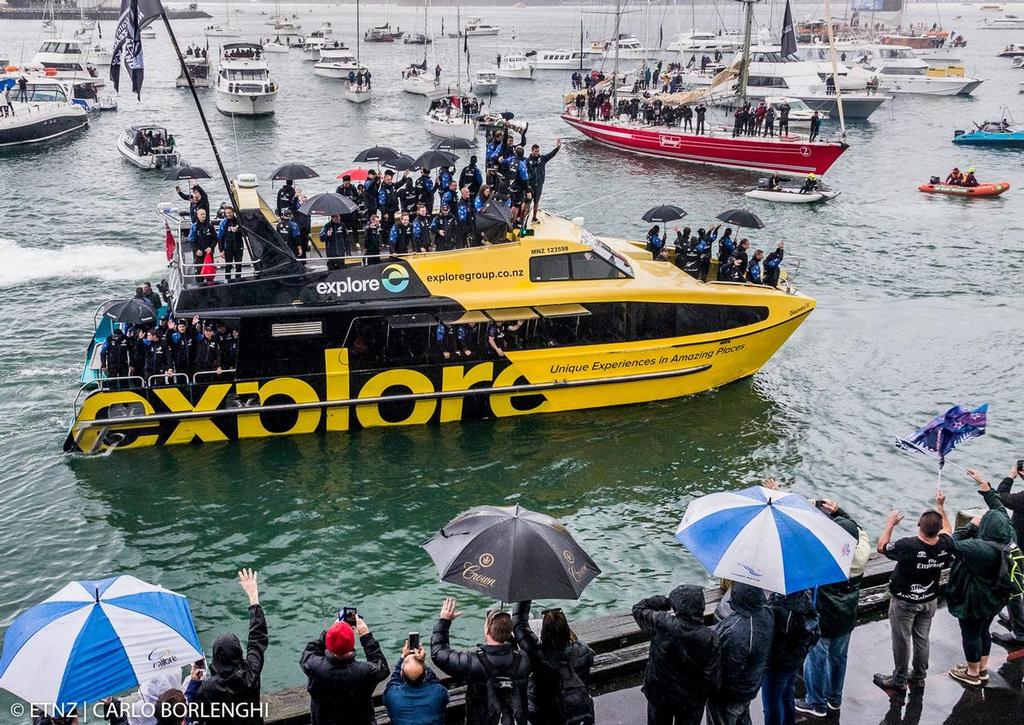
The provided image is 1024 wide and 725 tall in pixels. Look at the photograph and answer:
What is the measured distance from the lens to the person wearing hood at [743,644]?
7.27m

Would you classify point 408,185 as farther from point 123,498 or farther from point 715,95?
point 715,95

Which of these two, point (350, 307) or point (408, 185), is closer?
point (350, 307)

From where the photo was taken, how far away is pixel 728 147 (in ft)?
152

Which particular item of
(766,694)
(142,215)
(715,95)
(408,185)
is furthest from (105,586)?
(715,95)

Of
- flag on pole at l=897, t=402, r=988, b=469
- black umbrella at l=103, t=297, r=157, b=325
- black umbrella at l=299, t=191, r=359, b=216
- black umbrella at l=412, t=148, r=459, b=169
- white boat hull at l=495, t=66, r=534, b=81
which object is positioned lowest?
black umbrella at l=103, t=297, r=157, b=325

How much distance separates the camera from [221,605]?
44.2 ft

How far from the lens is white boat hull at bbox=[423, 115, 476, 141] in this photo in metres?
54.9

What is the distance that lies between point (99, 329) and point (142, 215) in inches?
784

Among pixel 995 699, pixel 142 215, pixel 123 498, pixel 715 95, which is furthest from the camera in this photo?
pixel 715 95

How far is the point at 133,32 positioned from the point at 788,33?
47.9 m

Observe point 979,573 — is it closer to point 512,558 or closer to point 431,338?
point 512,558

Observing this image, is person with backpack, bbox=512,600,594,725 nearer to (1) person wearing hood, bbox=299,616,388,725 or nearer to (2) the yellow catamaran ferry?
(1) person wearing hood, bbox=299,616,388,725

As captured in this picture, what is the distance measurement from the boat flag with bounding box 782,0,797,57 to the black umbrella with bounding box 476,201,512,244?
42.6 metres

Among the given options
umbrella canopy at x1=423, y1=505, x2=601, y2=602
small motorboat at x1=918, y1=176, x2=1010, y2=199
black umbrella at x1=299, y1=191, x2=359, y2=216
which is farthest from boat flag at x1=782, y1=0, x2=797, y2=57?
umbrella canopy at x1=423, y1=505, x2=601, y2=602
